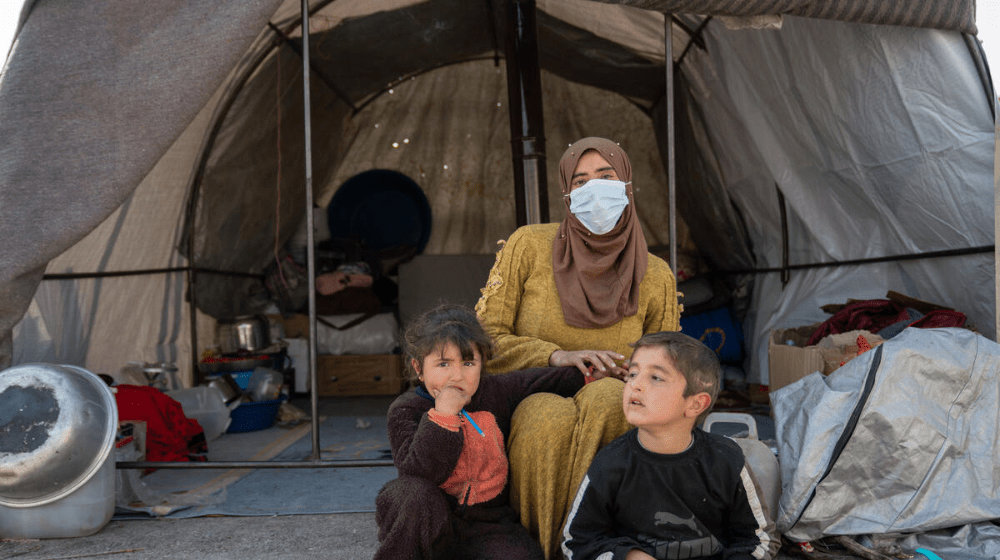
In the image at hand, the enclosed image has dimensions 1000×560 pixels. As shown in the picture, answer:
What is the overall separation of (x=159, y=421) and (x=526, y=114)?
266cm

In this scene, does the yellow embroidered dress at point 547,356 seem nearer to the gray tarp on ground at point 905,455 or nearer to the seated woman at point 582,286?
the seated woman at point 582,286

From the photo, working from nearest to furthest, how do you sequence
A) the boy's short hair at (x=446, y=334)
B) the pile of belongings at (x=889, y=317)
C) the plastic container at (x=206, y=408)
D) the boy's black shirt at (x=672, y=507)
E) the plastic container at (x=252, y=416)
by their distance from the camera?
the boy's black shirt at (x=672, y=507) < the boy's short hair at (x=446, y=334) < the pile of belongings at (x=889, y=317) < the plastic container at (x=206, y=408) < the plastic container at (x=252, y=416)

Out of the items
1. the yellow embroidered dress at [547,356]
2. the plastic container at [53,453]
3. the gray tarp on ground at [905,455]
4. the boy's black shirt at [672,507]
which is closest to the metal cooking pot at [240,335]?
the plastic container at [53,453]

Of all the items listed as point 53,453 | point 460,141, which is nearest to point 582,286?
point 53,453

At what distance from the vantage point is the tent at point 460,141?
2230 mm

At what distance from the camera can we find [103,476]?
224cm

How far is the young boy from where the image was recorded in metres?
1.56

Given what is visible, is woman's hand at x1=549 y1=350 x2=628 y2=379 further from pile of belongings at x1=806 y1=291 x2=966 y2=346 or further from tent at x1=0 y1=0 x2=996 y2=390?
pile of belongings at x1=806 y1=291 x2=966 y2=346

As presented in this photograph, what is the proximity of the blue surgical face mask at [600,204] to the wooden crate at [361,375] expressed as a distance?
380cm

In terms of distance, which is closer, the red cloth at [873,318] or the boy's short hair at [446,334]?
the boy's short hair at [446,334]

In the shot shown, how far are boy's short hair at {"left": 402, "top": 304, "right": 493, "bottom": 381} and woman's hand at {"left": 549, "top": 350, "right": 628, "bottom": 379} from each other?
0.81 feet

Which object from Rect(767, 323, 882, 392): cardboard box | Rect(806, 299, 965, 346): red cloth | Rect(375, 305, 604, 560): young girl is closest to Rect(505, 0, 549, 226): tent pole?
Rect(767, 323, 882, 392): cardboard box

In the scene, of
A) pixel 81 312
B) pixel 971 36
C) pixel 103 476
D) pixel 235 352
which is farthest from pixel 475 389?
pixel 235 352

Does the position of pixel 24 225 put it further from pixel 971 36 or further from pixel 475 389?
pixel 971 36
